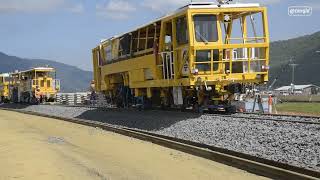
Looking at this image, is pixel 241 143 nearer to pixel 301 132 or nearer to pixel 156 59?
pixel 301 132

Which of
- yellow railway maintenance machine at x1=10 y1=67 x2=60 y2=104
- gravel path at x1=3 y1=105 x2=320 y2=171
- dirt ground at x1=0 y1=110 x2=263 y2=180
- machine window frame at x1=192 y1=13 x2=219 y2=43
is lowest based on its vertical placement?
dirt ground at x1=0 y1=110 x2=263 y2=180

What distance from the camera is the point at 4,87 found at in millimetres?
60688

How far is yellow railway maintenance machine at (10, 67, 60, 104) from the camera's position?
1882 inches

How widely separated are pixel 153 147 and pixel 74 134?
230 inches

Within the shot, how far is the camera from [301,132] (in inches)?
480

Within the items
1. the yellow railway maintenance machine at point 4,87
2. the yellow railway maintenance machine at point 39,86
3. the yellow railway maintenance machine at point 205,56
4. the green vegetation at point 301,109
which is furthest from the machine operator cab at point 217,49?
the yellow railway maintenance machine at point 4,87

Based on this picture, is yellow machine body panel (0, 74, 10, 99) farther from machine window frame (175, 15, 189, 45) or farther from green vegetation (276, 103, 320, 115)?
machine window frame (175, 15, 189, 45)

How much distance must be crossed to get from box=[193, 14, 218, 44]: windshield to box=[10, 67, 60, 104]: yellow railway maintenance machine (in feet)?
104

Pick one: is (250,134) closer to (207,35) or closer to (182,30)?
(207,35)

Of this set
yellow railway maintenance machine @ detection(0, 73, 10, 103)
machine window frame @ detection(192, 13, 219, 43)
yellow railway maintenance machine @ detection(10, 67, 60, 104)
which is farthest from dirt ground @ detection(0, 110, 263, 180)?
yellow railway maintenance machine @ detection(0, 73, 10, 103)

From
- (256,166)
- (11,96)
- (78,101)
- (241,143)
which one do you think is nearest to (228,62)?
(241,143)

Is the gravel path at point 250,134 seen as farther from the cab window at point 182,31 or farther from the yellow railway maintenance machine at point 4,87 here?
the yellow railway maintenance machine at point 4,87

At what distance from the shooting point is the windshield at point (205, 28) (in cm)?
1805

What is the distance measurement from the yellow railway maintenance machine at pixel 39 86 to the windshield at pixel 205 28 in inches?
1251
